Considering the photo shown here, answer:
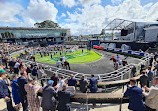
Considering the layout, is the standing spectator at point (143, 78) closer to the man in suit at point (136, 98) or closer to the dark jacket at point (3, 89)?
the man in suit at point (136, 98)

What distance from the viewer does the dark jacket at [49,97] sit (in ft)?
10.7

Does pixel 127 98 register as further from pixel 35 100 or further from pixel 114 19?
pixel 114 19

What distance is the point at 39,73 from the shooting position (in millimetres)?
7832

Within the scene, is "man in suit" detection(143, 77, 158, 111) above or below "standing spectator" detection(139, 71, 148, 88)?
above

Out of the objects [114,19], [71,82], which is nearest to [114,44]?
[114,19]

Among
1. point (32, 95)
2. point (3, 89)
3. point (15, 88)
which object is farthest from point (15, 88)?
point (32, 95)

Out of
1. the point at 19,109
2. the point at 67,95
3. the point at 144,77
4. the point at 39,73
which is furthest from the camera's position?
the point at 39,73

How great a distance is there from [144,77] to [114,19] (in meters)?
41.1

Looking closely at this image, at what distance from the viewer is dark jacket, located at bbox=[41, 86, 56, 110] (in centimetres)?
325

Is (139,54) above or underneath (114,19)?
underneath

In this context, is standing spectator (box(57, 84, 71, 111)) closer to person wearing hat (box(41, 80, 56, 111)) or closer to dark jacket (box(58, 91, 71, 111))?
dark jacket (box(58, 91, 71, 111))

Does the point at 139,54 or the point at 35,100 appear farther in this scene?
the point at 139,54

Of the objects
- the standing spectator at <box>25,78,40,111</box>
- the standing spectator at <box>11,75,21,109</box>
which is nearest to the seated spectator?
the standing spectator at <box>11,75,21,109</box>

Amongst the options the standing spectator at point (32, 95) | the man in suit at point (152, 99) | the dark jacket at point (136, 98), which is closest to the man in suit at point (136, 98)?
the dark jacket at point (136, 98)
